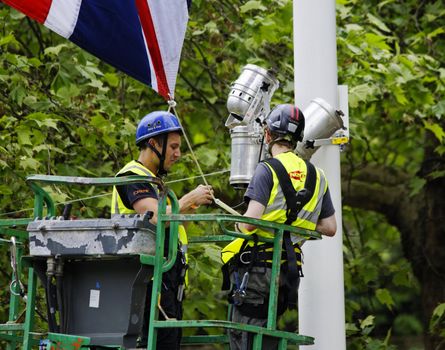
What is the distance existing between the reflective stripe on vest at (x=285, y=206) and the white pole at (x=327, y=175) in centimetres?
83

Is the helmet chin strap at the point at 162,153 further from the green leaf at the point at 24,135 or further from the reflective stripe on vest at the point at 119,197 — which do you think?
the green leaf at the point at 24,135

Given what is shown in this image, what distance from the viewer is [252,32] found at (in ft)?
34.3

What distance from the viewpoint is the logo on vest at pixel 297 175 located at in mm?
6902

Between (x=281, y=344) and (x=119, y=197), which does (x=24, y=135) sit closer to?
(x=119, y=197)

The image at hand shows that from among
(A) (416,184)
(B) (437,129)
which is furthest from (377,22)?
(A) (416,184)

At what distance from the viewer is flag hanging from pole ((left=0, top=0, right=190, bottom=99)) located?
7.70 m

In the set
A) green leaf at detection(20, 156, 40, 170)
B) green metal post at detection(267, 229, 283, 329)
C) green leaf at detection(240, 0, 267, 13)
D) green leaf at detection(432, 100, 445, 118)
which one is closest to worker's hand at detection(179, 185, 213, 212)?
green metal post at detection(267, 229, 283, 329)

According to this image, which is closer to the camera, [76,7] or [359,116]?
[76,7]

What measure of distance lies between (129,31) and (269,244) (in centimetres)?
204

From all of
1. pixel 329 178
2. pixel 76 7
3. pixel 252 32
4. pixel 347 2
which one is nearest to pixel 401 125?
pixel 347 2

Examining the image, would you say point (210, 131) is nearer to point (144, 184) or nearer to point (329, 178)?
point (329, 178)

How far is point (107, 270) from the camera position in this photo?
6414 mm

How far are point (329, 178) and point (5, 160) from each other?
A: 2.99m

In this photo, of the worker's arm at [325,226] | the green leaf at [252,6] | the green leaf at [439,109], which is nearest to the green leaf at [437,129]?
the green leaf at [439,109]
